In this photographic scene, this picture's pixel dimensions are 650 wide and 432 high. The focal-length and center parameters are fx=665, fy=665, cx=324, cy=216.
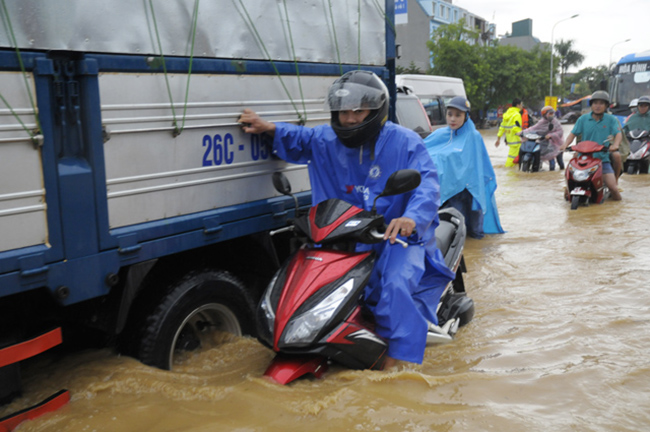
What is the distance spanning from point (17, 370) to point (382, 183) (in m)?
2.13

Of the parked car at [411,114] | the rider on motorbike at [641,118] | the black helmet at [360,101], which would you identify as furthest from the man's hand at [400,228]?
the rider on motorbike at [641,118]

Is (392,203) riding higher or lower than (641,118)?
lower

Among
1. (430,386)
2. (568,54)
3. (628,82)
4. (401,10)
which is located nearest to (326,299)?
(430,386)

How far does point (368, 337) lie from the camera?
11.4 ft

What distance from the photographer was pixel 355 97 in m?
3.68

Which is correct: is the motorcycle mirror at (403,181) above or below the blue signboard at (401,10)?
below

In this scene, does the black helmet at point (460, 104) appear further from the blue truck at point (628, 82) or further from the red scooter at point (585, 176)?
the blue truck at point (628, 82)

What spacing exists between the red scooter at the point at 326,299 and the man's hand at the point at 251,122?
61cm

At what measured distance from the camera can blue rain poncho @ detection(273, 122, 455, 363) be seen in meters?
3.57

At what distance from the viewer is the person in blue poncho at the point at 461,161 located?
794cm

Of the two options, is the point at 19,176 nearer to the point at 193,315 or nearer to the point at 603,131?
the point at 193,315

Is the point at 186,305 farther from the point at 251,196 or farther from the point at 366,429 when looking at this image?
the point at 366,429

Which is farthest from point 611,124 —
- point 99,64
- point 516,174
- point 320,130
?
point 99,64

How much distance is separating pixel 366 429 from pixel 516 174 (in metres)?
14.1
